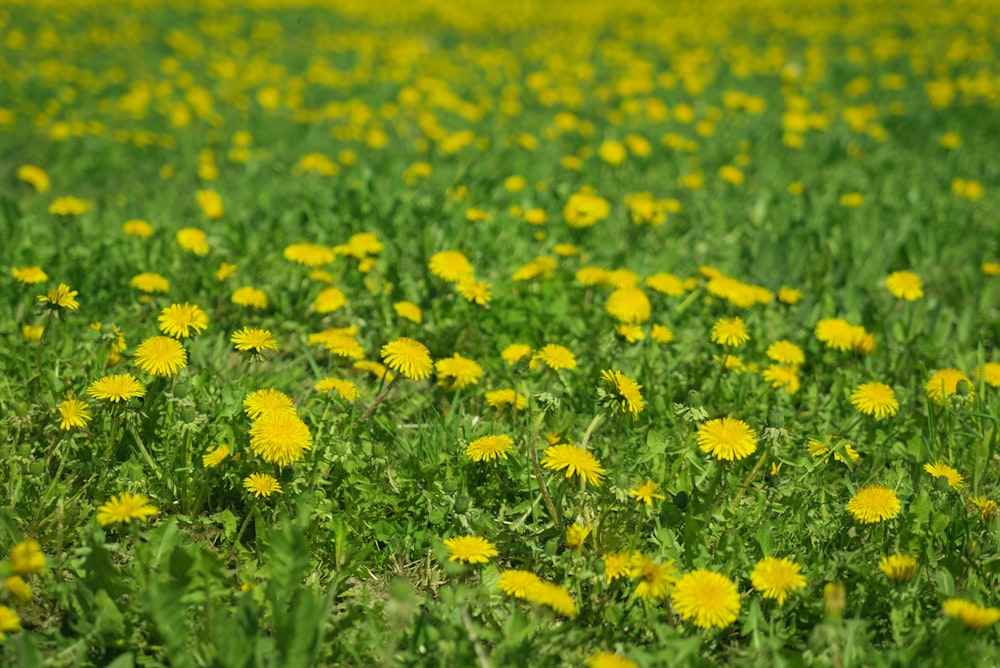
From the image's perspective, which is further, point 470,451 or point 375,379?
point 375,379

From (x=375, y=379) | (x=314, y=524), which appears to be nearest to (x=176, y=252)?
(x=375, y=379)

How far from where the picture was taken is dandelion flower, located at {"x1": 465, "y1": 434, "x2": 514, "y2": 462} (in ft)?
6.76

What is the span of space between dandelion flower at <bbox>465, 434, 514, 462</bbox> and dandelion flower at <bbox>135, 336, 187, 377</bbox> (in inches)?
28.9

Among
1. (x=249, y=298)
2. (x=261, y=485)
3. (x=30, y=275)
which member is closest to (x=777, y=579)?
(x=261, y=485)

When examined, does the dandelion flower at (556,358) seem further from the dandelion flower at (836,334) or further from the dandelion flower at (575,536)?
the dandelion flower at (836,334)

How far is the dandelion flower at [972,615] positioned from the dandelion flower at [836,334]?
121 centimetres

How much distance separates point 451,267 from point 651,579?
1484mm

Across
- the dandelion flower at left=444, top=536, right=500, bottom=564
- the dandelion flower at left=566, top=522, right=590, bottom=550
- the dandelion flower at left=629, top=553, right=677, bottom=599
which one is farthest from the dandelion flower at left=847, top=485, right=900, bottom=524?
the dandelion flower at left=444, top=536, right=500, bottom=564

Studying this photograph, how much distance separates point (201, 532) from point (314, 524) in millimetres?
298

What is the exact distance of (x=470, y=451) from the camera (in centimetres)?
208

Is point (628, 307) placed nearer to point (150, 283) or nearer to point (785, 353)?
point (785, 353)

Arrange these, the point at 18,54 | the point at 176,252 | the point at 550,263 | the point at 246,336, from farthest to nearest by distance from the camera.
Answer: the point at 18,54 → the point at 176,252 → the point at 550,263 → the point at 246,336

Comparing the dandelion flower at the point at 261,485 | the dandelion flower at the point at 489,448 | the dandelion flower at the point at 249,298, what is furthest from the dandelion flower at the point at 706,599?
the dandelion flower at the point at 249,298

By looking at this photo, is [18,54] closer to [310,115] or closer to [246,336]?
[310,115]
